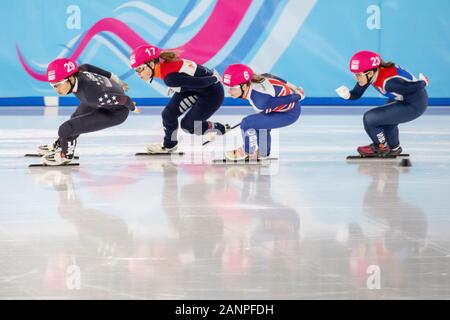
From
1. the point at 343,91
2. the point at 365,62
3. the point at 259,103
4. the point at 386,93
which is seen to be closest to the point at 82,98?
the point at 259,103

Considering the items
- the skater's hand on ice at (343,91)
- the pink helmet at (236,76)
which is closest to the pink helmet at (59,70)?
the pink helmet at (236,76)

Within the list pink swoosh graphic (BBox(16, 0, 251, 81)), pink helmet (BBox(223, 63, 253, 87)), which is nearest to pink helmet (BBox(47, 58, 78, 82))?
pink helmet (BBox(223, 63, 253, 87))

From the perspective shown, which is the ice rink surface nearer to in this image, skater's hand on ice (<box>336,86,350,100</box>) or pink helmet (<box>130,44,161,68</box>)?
skater's hand on ice (<box>336,86,350,100</box>)

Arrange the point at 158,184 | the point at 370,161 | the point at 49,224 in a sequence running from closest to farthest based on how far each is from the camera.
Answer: the point at 49,224 < the point at 158,184 < the point at 370,161

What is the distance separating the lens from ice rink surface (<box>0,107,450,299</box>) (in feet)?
11.4

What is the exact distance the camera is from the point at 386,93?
8.30 m

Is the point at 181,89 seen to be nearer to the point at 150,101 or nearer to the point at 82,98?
the point at 82,98

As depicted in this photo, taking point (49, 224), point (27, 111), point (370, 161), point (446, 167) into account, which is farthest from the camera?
point (27, 111)

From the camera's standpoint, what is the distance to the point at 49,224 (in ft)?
15.6

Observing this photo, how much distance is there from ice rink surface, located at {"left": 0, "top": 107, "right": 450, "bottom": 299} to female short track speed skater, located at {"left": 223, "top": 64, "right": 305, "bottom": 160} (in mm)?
303

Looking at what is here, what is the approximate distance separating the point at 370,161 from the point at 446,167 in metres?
0.83
